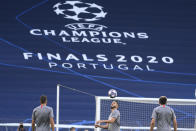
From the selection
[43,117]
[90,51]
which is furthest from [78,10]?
[43,117]

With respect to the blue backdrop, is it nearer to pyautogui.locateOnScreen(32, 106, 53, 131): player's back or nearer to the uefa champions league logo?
the uefa champions league logo

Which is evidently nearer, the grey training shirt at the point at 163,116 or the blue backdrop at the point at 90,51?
the grey training shirt at the point at 163,116

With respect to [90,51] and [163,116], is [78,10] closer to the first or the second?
[90,51]

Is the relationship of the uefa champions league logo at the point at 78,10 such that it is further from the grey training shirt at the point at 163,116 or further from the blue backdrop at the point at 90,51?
the grey training shirt at the point at 163,116

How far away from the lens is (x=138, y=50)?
1426cm

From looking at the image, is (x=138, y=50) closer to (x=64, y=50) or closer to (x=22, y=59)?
(x=64, y=50)

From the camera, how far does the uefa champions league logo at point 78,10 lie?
14656 mm

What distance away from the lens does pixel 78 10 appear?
14.7 m

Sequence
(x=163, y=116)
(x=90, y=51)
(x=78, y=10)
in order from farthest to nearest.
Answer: (x=78, y=10) < (x=90, y=51) < (x=163, y=116)

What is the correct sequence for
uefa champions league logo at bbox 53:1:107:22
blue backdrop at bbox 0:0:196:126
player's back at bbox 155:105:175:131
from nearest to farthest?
player's back at bbox 155:105:175:131 → blue backdrop at bbox 0:0:196:126 → uefa champions league logo at bbox 53:1:107:22

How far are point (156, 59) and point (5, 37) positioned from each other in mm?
4672

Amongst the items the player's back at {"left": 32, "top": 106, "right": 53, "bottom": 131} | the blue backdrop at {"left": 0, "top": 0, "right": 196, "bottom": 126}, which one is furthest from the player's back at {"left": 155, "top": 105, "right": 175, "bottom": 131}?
the blue backdrop at {"left": 0, "top": 0, "right": 196, "bottom": 126}

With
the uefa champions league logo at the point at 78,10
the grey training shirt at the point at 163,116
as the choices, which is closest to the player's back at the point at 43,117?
the grey training shirt at the point at 163,116

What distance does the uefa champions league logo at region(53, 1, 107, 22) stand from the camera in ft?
48.1
